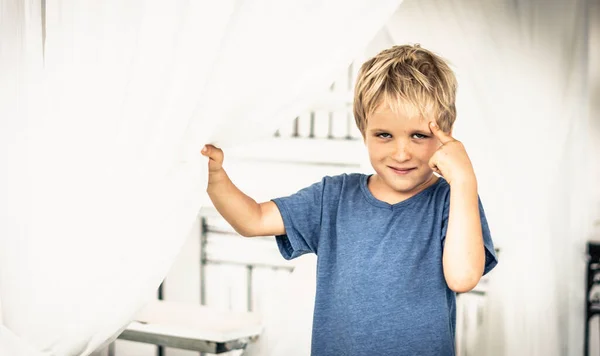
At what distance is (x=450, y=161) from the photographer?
34.4 inches

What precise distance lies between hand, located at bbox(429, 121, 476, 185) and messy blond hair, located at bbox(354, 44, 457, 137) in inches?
1.3

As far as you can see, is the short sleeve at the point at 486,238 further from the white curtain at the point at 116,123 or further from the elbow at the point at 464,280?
the white curtain at the point at 116,123

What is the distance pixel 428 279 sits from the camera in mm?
935

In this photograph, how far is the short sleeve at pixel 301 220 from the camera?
0.99 metres

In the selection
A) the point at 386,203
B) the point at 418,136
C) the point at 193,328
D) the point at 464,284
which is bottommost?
the point at 193,328

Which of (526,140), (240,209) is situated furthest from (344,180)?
(526,140)

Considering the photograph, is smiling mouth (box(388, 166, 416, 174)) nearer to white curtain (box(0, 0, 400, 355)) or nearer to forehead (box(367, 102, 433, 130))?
forehead (box(367, 102, 433, 130))

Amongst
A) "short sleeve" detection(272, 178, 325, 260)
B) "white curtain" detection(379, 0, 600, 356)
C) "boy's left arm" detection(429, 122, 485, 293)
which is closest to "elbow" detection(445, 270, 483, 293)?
"boy's left arm" detection(429, 122, 485, 293)

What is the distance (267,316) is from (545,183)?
2.41 ft

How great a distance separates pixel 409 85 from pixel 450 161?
0.13 metres

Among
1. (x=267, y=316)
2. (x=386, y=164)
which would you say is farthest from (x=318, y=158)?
(x=386, y=164)

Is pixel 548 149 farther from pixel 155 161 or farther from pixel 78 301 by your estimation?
pixel 78 301

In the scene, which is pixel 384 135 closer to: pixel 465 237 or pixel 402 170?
pixel 402 170

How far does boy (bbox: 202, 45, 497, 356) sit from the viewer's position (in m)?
0.88
